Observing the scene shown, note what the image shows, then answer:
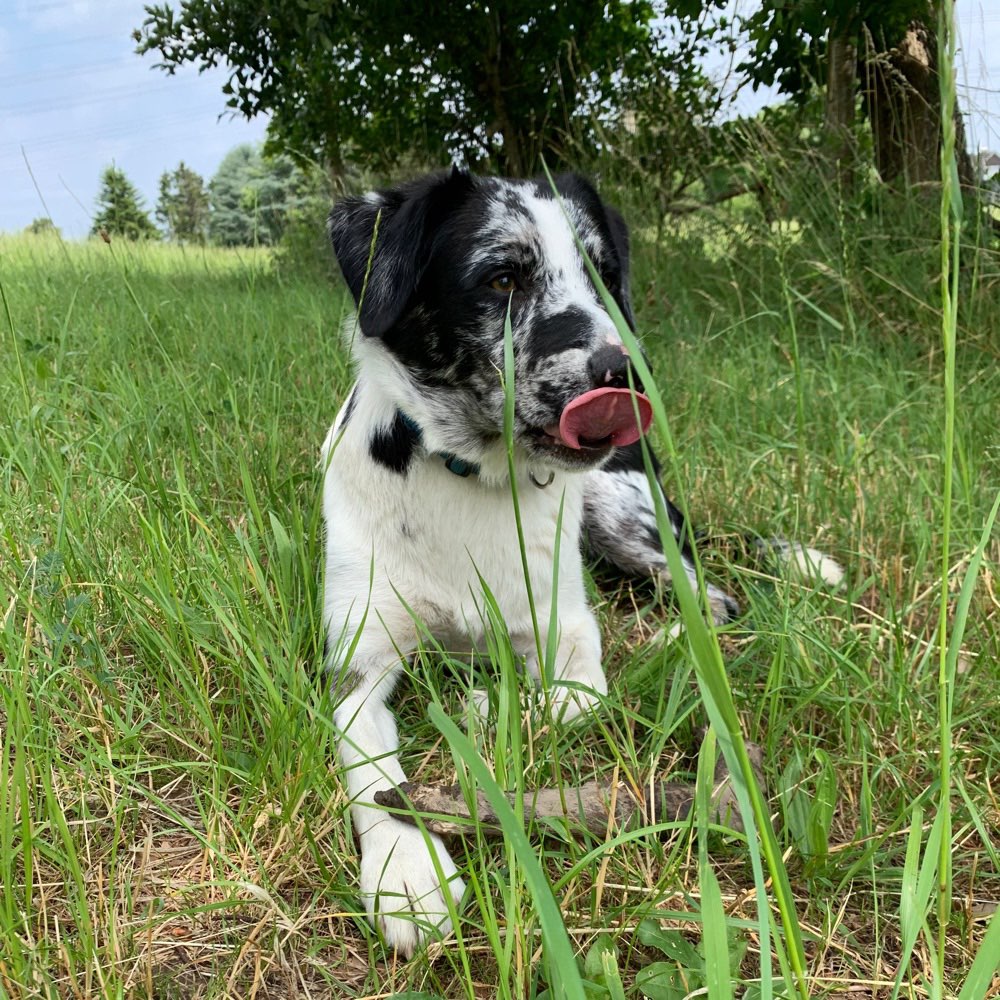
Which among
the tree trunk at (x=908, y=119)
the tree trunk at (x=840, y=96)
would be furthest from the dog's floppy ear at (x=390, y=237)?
the tree trunk at (x=908, y=119)

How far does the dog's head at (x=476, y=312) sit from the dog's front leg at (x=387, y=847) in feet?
1.91

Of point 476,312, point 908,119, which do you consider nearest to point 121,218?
point 476,312

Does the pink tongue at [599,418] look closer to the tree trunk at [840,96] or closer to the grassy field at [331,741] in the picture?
the grassy field at [331,741]

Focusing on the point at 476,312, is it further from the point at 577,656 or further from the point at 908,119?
the point at 908,119

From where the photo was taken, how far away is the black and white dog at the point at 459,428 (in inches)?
72.0

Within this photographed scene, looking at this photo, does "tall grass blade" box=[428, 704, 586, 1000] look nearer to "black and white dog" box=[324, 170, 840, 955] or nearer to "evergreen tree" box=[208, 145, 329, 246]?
"black and white dog" box=[324, 170, 840, 955]

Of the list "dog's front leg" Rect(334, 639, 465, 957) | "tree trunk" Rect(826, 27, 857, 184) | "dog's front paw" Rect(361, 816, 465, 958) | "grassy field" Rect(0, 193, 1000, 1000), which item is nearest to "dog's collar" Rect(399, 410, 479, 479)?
"grassy field" Rect(0, 193, 1000, 1000)

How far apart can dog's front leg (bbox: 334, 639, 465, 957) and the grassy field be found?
0.13 feet

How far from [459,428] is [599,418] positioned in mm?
418

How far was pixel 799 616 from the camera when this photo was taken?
1.85 metres

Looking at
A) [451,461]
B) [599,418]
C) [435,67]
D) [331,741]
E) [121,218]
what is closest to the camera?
[331,741]

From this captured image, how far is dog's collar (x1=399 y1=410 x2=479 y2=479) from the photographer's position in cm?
198

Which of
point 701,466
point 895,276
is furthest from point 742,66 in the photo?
point 701,466

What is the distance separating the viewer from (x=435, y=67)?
7645 millimetres
